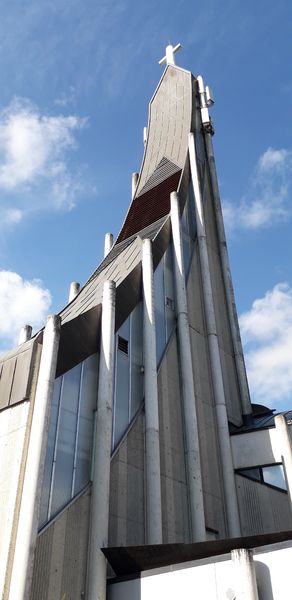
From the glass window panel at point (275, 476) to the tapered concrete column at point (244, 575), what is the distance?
35.5 ft

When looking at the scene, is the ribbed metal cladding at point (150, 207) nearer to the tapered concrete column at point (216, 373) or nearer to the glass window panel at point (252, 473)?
the tapered concrete column at point (216, 373)

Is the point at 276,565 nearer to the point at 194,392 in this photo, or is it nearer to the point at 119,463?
the point at 119,463

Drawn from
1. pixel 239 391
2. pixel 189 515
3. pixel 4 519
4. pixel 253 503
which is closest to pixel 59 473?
pixel 4 519

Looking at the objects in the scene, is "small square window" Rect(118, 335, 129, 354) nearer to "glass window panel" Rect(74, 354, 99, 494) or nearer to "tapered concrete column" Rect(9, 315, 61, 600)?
"glass window panel" Rect(74, 354, 99, 494)

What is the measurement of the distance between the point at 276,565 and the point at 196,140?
90.9 ft

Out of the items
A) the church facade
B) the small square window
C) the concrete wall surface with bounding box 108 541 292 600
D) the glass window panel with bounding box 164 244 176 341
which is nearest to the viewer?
the concrete wall surface with bounding box 108 541 292 600

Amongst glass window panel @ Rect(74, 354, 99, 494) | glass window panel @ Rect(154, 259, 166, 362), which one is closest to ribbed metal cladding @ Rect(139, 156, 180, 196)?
glass window panel @ Rect(154, 259, 166, 362)

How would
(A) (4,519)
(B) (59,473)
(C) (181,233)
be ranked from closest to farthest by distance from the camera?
(A) (4,519) → (B) (59,473) → (C) (181,233)

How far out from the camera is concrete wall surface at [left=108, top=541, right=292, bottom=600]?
10.2m

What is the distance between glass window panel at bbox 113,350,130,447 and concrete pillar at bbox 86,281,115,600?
4.69ft

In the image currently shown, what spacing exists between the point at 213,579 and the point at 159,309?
12.2m

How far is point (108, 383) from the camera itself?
1575 cm

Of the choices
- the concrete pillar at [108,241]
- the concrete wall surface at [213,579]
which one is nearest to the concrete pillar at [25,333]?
the concrete pillar at [108,241]

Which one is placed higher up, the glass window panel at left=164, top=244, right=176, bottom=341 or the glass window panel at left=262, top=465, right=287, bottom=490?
the glass window panel at left=164, top=244, right=176, bottom=341
